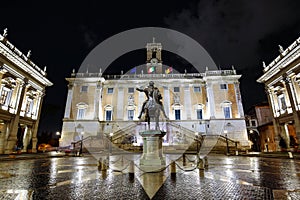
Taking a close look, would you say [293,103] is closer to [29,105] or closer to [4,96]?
[4,96]

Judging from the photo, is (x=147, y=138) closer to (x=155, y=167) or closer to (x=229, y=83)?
(x=155, y=167)

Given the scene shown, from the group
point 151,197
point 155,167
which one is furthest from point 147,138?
point 151,197

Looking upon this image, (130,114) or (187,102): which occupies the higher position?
(187,102)

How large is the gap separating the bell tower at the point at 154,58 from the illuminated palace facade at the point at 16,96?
21.5m

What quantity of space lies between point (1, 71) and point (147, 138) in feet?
71.4

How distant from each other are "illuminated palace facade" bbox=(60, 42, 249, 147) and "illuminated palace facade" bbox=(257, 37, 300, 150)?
5583 mm

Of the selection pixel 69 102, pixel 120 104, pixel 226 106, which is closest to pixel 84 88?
pixel 69 102

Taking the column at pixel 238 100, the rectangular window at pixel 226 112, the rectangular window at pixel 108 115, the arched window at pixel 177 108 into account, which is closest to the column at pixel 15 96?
the rectangular window at pixel 108 115

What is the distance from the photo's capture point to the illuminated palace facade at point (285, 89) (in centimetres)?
2073

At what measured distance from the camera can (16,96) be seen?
73.9ft

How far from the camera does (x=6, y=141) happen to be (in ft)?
66.6

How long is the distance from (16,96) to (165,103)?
24.2 meters

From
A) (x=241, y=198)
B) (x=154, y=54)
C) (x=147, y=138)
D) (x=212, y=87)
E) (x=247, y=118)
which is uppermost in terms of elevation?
(x=154, y=54)

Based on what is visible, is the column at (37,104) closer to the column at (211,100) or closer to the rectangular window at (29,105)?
the rectangular window at (29,105)
